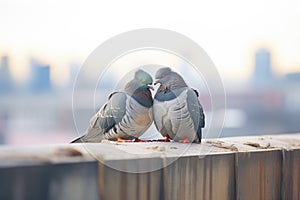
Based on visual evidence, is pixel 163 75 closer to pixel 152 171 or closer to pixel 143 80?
pixel 143 80

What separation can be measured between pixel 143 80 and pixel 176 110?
0.14m

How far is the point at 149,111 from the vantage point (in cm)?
116

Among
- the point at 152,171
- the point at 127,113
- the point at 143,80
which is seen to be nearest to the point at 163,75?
the point at 143,80

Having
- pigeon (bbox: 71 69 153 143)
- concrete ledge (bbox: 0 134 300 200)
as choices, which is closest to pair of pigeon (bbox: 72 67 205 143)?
pigeon (bbox: 71 69 153 143)

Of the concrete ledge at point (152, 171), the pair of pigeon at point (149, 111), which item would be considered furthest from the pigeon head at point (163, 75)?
the concrete ledge at point (152, 171)

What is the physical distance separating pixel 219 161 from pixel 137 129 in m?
0.38

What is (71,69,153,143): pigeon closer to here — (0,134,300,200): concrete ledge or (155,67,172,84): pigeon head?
(155,67,172,84): pigeon head

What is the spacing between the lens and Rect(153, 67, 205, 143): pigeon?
1.08 meters

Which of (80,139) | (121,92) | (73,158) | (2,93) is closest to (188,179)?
(73,158)

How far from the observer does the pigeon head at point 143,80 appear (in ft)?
3.72

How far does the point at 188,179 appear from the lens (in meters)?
0.77

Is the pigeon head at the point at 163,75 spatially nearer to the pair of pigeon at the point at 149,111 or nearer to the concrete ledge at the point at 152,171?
the pair of pigeon at the point at 149,111

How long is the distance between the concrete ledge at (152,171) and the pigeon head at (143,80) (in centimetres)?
30

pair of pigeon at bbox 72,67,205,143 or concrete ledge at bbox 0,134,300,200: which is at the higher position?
pair of pigeon at bbox 72,67,205,143
